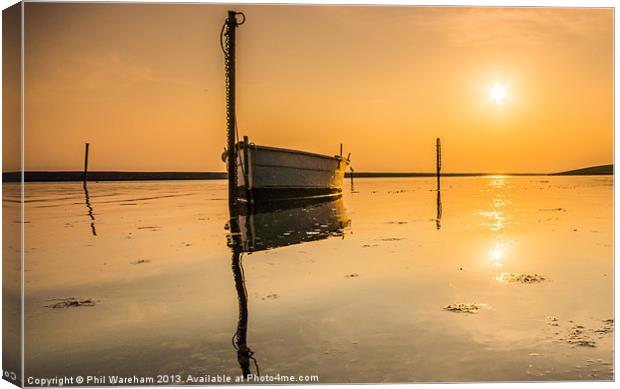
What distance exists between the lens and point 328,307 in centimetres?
495

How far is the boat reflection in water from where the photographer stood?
161 inches

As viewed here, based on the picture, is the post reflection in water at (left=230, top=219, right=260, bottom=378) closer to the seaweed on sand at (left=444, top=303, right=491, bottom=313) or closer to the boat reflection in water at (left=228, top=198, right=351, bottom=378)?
the boat reflection in water at (left=228, top=198, right=351, bottom=378)

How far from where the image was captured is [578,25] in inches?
229

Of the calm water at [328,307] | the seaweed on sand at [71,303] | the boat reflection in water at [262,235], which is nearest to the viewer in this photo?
the calm water at [328,307]

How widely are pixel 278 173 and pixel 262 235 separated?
10.3 m

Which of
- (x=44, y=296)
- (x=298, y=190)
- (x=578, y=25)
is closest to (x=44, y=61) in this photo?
(x=44, y=296)

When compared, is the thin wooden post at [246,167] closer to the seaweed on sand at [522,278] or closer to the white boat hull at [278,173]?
the white boat hull at [278,173]

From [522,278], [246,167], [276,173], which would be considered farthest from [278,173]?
[522,278]

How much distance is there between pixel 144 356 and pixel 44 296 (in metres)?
2.27

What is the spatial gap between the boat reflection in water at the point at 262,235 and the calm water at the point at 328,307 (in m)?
0.06

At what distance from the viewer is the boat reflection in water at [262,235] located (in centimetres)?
409

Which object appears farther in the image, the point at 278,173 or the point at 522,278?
the point at 278,173

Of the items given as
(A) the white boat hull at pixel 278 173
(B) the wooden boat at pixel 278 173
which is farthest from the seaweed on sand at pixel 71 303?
(A) the white boat hull at pixel 278 173

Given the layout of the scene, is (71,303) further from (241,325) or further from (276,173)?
(276,173)
